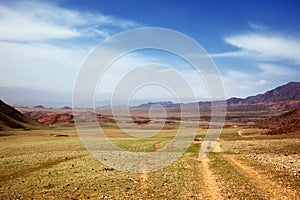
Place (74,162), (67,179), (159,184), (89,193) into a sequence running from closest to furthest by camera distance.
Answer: (89,193)
(159,184)
(67,179)
(74,162)

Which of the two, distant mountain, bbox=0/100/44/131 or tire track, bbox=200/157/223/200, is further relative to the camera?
distant mountain, bbox=0/100/44/131

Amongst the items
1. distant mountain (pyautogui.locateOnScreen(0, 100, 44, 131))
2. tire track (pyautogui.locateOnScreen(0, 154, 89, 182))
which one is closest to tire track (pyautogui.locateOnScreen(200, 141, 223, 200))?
tire track (pyautogui.locateOnScreen(0, 154, 89, 182))

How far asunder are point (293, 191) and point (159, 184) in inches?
388

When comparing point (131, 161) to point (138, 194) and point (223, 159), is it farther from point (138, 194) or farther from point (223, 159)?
point (138, 194)

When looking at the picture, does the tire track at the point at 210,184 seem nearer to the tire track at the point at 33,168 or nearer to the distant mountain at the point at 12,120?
the tire track at the point at 33,168

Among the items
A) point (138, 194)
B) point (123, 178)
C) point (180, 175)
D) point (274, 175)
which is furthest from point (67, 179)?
point (274, 175)

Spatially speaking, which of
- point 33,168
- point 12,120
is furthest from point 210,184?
point 12,120

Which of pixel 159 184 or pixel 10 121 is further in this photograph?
pixel 10 121

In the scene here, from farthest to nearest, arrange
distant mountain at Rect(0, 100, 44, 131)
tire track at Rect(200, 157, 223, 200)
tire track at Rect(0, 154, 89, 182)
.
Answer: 1. distant mountain at Rect(0, 100, 44, 131)
2. tire track at Rect(0, 154, 89, 182)
3. tire track at Rect(200, 157, 223, 200)

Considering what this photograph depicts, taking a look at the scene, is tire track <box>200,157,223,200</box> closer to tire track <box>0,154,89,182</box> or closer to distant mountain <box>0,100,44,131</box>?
tire track <box>0,154,89,182</box>

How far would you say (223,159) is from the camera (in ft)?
123

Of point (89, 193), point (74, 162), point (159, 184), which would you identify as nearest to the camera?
point (89, 193)

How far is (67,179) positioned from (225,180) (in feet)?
44.8

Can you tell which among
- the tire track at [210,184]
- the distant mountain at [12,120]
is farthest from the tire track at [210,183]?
the distant mountain at [12,120]
